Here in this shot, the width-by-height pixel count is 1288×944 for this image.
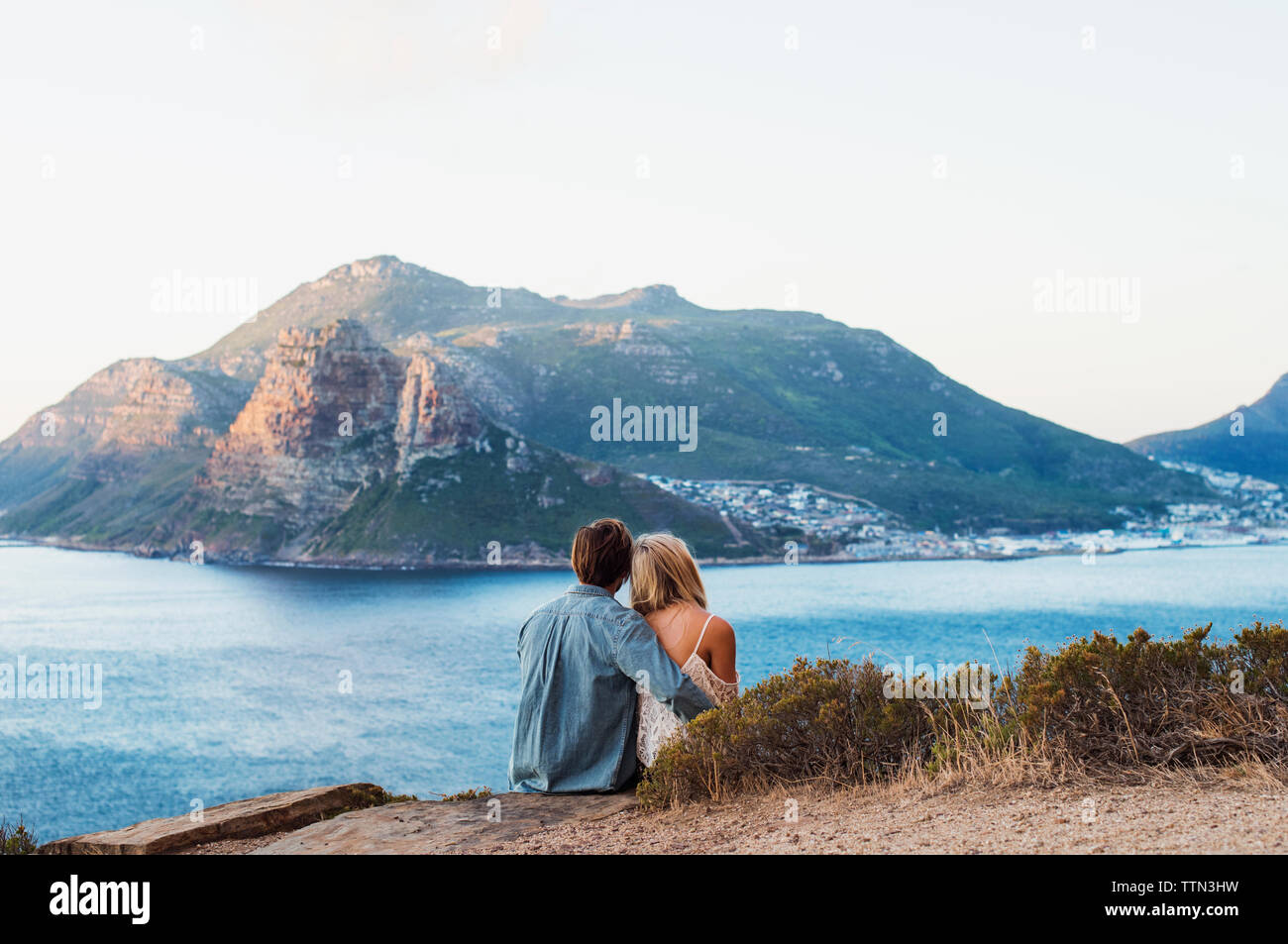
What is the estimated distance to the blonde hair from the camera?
16.5 ft

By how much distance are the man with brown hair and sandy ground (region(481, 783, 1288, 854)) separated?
436 mm

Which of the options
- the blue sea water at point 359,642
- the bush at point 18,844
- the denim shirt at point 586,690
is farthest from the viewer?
the blue sea water at point 359,642

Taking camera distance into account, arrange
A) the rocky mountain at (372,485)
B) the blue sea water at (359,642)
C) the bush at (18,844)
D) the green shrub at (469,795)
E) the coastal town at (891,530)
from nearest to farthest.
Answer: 1. the green shrub at (469,795)
2. the bush at (18,844)
3. the blue sea water at (359,642)
4. the rocky mountain at (372,485)
5. the coastal town at (891,530)

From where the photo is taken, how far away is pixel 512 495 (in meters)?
129

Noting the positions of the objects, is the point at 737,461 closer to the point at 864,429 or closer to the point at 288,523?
the point at 864,429

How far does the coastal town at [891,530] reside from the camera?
130250 mm

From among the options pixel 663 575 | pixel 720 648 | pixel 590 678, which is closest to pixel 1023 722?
pixel 720 648

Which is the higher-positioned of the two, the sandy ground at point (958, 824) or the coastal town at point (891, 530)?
the sandy ground at point (958, 824)

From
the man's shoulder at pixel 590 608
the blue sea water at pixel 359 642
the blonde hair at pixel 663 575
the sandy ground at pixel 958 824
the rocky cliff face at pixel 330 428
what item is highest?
the rocky cliff face at pixel 330 428

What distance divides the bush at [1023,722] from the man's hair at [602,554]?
891mm

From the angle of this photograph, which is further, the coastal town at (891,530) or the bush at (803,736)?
the coastal town at (891,530)

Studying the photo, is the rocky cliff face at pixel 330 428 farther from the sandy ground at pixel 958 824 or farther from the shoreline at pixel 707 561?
the sandy ground at pixel 958 824

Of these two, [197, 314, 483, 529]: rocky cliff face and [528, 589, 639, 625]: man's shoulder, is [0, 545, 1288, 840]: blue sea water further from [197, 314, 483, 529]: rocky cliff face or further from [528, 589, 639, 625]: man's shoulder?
[197, 314, 483, 529]: rocky cliff face

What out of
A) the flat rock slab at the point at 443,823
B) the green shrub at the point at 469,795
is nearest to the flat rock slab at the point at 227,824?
the flat rock slab at the point at 443,823
